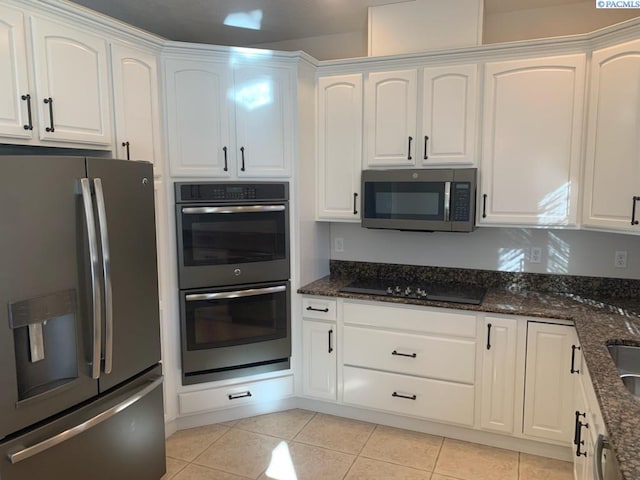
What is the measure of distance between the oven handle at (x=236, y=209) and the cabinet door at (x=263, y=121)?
0.21 m

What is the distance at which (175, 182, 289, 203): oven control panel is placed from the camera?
2.80 metres

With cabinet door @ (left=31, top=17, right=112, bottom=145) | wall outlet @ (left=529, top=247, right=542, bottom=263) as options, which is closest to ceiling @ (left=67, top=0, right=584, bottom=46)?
cabinet door @ (left=31, top=17, right=112, bottom=145)

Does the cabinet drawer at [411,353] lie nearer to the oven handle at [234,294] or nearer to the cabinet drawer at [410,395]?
the cabinet drawer at [410,395]

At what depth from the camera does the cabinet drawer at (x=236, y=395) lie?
2.95 meters

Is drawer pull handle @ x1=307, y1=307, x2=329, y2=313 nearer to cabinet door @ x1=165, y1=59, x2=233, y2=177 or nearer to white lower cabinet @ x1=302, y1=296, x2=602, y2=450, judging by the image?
white lower cabinet @ x1=302, y1=296, x2=602, y2=450

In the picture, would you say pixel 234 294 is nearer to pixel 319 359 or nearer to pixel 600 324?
pixel 319 359

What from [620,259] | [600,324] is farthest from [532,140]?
[600,324]

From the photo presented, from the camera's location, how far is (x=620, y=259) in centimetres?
283

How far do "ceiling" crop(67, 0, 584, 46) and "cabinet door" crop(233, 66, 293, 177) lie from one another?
0.39 metres

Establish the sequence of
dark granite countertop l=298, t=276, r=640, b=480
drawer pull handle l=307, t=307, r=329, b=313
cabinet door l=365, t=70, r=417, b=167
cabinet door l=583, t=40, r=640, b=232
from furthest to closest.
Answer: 1. drawer pull handle l=307, t=307, r=329, b=313
2. cabinet door l=365, t=70, r=417, b=167
3. cabinet door l=583, t=40, r=640, b=232
4. dark granite countertop l=298, t=276, r=640, b=480

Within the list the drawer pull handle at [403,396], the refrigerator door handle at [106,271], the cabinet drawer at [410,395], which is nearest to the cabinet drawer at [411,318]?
the cabinet drawer at [410,395]

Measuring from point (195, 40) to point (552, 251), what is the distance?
9.74ft

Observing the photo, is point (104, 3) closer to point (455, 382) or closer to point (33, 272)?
point (33, 272)

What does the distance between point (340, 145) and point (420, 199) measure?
665mm
